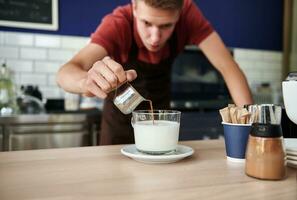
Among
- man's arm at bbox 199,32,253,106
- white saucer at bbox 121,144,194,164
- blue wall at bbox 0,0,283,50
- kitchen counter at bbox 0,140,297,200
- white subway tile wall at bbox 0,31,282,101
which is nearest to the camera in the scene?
kitchen counter at bbox 0,140,297,200

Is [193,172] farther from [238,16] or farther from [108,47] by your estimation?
[238,16]

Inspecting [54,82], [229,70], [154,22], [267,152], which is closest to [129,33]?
[154,22]

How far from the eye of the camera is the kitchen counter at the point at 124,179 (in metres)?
0.60

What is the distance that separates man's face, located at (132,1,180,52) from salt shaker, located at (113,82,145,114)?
0.55 meters

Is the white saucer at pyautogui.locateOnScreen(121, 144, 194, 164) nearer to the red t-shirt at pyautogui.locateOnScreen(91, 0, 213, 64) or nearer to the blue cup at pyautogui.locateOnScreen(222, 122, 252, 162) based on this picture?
the blue cup at pyautogui.locateOnScreen(222, 122, 252, 162)

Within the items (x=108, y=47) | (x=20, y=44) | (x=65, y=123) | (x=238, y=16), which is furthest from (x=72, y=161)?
(x=238, y=16)

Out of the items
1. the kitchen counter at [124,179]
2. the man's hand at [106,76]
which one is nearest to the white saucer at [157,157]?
the kitchen counter at [124,179]

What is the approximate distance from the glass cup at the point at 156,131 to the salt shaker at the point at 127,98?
6 cm

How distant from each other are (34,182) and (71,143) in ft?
5.90

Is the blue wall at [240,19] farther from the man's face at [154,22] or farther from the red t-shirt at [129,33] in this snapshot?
the man's face at [154,22]

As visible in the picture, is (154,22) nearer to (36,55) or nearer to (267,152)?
(267,152)

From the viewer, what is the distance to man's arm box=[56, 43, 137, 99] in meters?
0.84

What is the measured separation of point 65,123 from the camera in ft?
7.79

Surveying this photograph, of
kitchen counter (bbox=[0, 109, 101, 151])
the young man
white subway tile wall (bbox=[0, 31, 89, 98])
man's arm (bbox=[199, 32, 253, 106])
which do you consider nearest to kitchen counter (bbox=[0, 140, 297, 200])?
the young man
